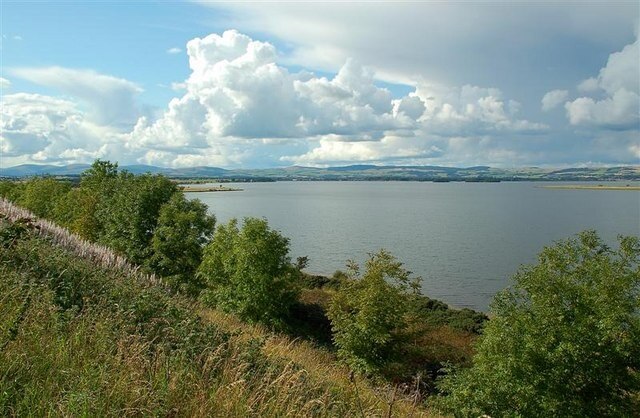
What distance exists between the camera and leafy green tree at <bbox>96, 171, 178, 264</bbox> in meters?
41.7

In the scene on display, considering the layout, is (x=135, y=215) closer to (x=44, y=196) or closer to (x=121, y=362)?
(x=44, y=196)

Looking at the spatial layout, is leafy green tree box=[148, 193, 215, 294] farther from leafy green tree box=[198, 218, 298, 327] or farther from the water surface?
the water surface

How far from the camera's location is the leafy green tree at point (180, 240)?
3894cm

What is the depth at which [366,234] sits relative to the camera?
85.2 m

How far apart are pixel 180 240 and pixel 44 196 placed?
31.5m

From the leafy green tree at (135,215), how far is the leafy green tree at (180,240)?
67.9 inches

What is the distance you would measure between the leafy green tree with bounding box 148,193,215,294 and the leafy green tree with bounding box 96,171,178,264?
1.72 metres

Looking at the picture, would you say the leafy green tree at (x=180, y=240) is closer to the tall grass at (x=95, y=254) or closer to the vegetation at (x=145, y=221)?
the vegetation at (x=145, y=221)

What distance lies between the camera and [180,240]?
130ft

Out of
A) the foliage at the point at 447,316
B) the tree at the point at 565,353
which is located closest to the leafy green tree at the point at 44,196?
the foliage at the point at 447,316

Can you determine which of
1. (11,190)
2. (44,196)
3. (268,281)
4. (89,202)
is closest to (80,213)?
(89,202)

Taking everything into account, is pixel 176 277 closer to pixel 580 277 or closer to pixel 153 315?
pixel 580 277

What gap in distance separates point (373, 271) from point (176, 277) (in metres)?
15.7

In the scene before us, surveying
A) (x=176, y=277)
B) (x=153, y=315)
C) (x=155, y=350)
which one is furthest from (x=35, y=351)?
(x=176, y=277)
